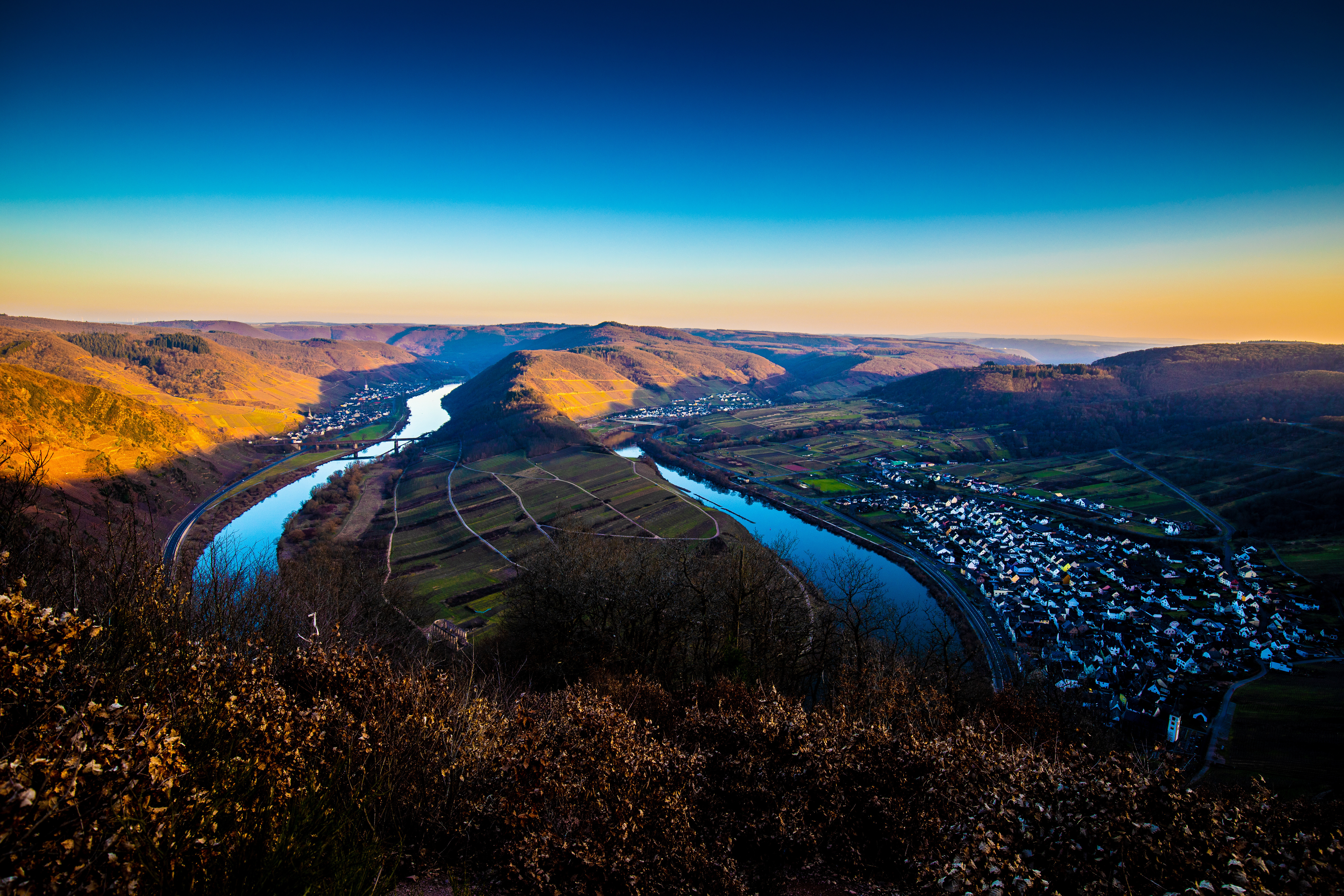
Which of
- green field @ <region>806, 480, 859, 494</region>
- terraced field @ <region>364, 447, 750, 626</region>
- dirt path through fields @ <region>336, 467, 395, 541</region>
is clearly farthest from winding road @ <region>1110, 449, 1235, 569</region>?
dirt path through fields @ <region>336, 467, 395, 541</region>

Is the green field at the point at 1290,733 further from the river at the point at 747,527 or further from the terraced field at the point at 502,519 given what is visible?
the terraced field at the point at 502,519

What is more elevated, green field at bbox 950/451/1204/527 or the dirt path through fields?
green field at bbox 950/451/1204/527

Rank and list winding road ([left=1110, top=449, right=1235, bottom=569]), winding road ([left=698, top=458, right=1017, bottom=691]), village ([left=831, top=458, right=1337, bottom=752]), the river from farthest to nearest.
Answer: winding road ([left=1110, top=449, right=1235, bottom=569]) → the river → winding road ([left=698, top=458, right=1017, bottom=691]) → village ([left=831, top=458, right=1337, bottom=752])

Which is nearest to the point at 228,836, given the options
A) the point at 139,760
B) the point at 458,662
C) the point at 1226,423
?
the point at 139,760

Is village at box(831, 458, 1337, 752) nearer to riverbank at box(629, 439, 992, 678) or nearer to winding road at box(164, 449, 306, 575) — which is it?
riverbank at box(629, 439, 992, 678)

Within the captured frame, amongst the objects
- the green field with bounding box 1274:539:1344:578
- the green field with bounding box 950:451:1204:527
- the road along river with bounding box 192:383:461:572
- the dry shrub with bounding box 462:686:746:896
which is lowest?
the road along river with bounding box 192:383:461:572

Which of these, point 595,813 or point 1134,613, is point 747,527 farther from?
point 595,813
